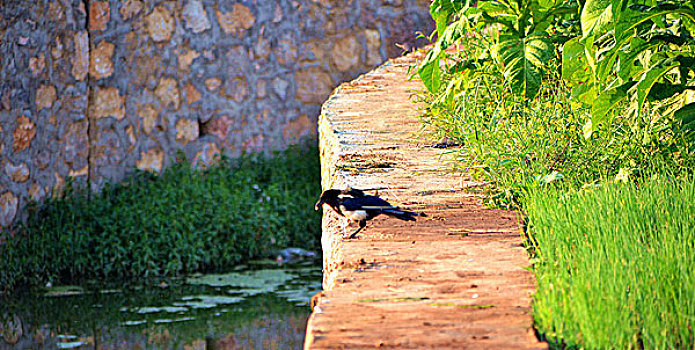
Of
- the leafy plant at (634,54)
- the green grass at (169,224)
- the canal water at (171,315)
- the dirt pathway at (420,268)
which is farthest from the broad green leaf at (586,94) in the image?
the green grass at (169,224)

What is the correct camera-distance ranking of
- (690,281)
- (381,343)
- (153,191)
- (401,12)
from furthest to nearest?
(401,12) < (153,191) < (690,281) < (381,343)

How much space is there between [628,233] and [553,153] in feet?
2.62

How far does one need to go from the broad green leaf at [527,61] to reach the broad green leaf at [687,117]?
47 cm

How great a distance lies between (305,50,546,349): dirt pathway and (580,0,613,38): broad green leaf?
0.63 meters

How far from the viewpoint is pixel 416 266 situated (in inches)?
82.7

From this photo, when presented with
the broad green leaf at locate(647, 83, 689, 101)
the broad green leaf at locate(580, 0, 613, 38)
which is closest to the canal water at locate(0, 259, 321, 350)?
the broad green leaf at locate(647, 83, 689, 101)

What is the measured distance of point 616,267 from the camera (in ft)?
6.04

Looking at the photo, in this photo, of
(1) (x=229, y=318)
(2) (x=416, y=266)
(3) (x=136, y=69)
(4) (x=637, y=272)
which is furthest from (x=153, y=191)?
(4) (x=637, y=272)

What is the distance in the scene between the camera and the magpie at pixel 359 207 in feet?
7.94

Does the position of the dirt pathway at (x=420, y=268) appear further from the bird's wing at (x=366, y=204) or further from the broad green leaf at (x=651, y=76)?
the broad green leaf at (x=651, y=76)

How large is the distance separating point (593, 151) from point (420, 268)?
1.06 meters

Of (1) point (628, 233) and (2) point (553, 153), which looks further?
(2) point (553, 153)

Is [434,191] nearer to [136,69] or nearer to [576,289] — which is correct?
[576,289]

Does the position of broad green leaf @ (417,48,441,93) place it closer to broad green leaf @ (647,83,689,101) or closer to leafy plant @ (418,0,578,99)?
leafy plant @ (418,0,578,99)
